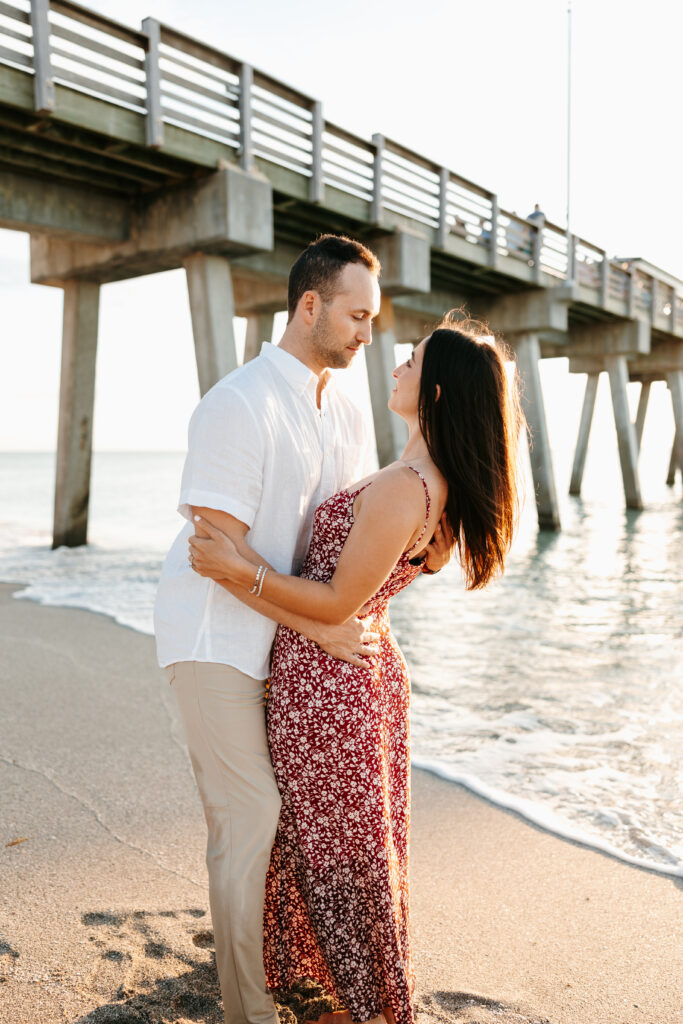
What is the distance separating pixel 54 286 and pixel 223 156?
190 inches

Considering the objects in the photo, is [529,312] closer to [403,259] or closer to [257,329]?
[257,329]

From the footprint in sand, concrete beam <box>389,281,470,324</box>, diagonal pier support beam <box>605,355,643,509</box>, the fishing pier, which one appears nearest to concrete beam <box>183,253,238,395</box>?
the fishing pier

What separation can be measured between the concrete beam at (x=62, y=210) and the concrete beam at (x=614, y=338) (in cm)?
1732

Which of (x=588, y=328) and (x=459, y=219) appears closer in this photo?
(x=459, y=219)

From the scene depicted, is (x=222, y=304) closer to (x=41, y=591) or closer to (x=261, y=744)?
(x=41, y=591)

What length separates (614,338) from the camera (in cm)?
2497

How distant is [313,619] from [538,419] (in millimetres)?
18250

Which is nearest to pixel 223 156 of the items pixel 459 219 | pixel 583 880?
pixel 459 219

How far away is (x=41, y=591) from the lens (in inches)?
381

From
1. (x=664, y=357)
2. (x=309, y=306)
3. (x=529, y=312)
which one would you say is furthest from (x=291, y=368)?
(x=664, y=357)

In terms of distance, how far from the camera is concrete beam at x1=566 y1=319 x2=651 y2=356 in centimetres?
2481

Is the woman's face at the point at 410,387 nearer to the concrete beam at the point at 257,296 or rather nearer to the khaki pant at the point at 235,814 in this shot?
the khaki pant at the point at 235,814

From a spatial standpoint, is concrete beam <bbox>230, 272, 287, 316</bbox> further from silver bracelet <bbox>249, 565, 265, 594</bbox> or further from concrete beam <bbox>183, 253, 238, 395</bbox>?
silver bracelet <bbox>249, 565, 265, 594</bbox>

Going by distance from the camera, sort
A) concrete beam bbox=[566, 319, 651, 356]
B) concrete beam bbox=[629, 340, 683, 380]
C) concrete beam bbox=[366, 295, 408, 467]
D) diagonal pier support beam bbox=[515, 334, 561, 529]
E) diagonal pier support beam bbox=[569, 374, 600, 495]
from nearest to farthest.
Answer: concrete beam bbox=[366, 295, 408, 467]
diagonal pier support beam bbox=[515, 334, 561, 529]
concrete beam bbox=[566, 319, 651, 356]
concrete beam bbox=[629, 340, 683, 380]
diagonal pier support beam bbox=[569, 374, 600, 495]
